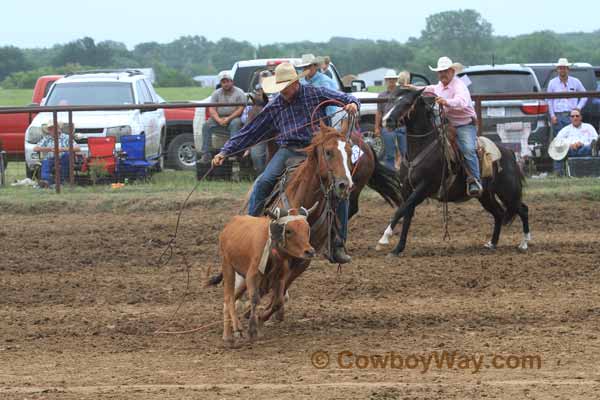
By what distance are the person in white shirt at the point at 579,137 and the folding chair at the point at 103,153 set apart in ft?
22.0

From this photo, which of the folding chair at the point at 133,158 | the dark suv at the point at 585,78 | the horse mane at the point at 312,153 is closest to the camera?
the horse mane at the point at 312,153

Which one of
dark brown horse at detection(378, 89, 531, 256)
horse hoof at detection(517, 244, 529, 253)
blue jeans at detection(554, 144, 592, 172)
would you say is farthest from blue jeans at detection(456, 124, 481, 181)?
blue jeans at detection(554, 144, 592, 172)

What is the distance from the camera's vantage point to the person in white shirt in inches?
677

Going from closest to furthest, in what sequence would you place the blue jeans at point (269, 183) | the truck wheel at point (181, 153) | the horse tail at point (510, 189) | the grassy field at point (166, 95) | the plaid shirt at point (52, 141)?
1. the blue jeans at point (269, 183)
2. the horse tail at point (510, 189)
3. the plaid shirt at point (52, 141)
4. the truck wheel at point (181, 153)
5. the grassy field at point (166, 95)

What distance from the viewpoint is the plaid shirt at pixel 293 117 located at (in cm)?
948

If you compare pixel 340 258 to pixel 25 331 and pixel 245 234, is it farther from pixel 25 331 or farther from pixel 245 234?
pixel 25 331

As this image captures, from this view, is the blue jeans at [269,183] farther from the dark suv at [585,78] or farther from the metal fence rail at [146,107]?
the dark suv at [585,78]

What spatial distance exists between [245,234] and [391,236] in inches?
202

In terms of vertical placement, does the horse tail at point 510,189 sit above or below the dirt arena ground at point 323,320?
above

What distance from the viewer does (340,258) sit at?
9352 millimetres

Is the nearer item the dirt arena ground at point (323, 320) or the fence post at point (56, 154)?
the dirt arena ground at point (323, 320)

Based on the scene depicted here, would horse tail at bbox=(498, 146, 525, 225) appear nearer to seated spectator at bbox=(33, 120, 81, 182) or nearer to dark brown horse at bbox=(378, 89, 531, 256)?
dark brown horse at bbox=(378, 89, 531, 256)

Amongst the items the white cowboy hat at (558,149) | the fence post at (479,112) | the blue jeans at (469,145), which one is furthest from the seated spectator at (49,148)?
the white cowboy hat at (558,149)

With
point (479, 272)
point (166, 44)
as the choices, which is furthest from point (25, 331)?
point (166, 44)
